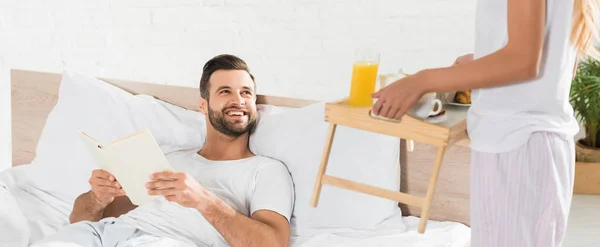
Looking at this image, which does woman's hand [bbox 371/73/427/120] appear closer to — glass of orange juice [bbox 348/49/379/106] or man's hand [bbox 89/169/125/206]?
glass of orange juice [bbox 348/49/379/106]

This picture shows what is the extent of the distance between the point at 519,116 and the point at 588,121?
2.13 m

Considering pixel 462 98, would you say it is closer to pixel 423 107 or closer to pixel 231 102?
pixel 423 107

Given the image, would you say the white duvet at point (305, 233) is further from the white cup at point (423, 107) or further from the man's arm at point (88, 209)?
the white cup at point (423, 107)

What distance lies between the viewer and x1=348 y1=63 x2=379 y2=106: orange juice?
147cm

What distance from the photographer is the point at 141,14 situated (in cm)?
298

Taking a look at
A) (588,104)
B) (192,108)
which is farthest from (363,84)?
(588,104)

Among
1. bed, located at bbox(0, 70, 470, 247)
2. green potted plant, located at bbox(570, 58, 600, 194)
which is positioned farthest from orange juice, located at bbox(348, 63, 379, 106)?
green potted plant, located at bbox(570, 58, 600, 194)

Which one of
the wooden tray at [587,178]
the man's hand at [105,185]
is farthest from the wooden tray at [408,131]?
the wooden tray at [587,178]

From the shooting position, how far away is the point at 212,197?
2.02 m

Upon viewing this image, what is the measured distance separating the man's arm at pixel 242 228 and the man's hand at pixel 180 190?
32mm

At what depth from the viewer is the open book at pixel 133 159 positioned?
5.99ft

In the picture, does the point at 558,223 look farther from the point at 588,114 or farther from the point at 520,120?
the point at 588,114

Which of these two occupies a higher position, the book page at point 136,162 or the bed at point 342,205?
the book page at point 136,162

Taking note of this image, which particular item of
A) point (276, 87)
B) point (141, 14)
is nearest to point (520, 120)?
point (276, 87)
